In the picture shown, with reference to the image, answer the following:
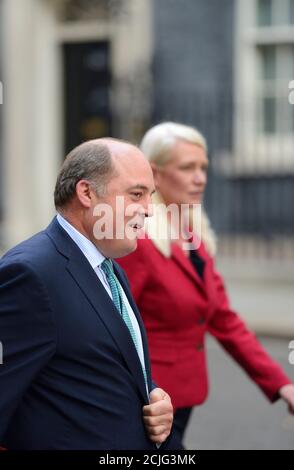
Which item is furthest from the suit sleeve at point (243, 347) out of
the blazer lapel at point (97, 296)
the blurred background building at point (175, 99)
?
the blurred background building at point (175, 99)

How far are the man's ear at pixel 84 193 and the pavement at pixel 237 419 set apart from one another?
128 inches

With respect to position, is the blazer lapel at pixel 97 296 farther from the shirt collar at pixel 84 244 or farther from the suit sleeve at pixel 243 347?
the suit sleeve at pixel 243 347

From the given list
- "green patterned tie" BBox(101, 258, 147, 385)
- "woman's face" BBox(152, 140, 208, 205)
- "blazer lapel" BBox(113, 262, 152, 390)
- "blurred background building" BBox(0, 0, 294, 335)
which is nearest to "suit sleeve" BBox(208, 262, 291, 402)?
"woman's face" BBox(152, 140, 208, 205)

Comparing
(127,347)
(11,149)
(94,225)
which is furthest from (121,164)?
(11,149)

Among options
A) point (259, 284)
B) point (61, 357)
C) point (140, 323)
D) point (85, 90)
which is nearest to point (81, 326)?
point (61, 357)

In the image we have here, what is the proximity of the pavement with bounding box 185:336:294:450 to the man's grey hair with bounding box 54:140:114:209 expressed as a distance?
3234mm

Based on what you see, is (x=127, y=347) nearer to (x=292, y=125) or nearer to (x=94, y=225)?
(x=94, y=225)

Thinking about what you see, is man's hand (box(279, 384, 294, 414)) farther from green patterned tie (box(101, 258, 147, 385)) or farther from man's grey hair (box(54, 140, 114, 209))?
man's grey hair (box(54, 140, 114, 209))

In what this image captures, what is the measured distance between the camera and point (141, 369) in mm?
2516

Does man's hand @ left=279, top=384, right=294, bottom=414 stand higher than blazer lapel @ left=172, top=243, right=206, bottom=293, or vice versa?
blazer lapel @ left=172, top=243, right=206, bottom=293

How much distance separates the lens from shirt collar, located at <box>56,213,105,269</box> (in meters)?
2.49

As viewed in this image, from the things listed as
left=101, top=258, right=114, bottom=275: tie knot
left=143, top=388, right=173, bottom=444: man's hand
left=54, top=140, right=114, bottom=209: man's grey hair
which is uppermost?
left=54, top=140, right=114, bottom=209: man's grey hair

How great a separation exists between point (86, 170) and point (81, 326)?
432 mm
